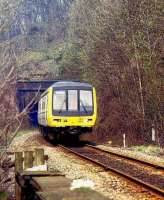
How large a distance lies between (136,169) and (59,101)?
1005 centimetres

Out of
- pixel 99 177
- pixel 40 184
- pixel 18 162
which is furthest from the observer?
pixel 99 177

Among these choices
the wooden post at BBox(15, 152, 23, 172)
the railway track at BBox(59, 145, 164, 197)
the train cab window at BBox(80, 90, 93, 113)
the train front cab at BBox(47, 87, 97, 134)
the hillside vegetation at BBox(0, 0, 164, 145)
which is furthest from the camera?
the hillside vegetation at BBox(0, 0, 164, 145)

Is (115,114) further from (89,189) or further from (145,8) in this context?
(89,189)

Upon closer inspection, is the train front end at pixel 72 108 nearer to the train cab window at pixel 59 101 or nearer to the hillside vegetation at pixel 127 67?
the train cab window at pixel 59 101

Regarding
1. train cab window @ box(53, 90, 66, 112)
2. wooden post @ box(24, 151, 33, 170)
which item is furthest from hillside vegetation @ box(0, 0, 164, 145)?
wooden post @ box(24, 151, 33, 170)

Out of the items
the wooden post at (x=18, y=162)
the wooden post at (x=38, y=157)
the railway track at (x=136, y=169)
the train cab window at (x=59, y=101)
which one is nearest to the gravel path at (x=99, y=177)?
the railway track at (x=136, y=169)

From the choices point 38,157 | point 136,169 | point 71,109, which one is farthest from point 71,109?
point 38,157

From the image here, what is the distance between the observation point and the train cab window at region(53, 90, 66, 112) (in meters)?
23.6

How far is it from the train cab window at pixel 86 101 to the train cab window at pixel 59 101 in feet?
2.75

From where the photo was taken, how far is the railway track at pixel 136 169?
36.8 feet

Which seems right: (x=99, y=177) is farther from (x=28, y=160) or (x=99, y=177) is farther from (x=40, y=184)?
(x=40, y=184)

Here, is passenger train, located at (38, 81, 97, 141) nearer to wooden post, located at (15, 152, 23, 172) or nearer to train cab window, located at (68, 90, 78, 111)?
train cab window, located at (68, 90, 78, 111)

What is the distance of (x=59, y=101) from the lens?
935 inches

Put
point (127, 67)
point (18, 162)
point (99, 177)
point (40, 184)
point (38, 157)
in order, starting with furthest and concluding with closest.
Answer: point (127, 67) < point (99, 177) < point (38, 157) < point (18, 162) < point (40, 184)
